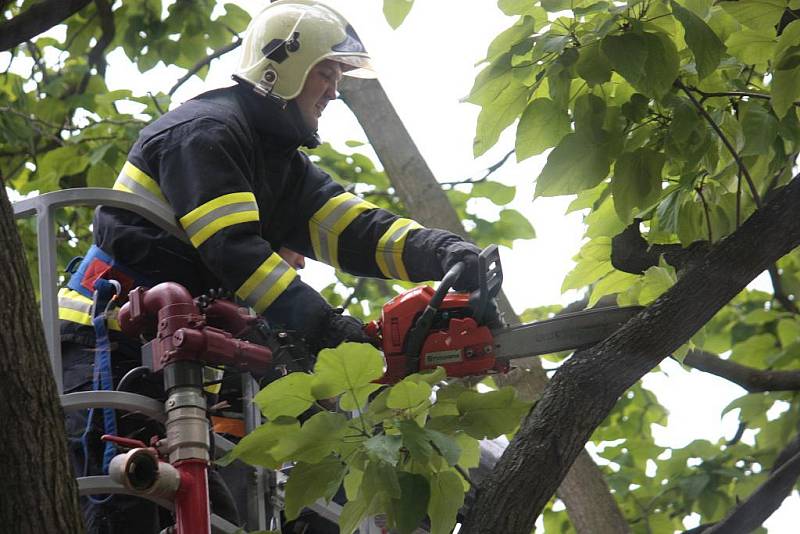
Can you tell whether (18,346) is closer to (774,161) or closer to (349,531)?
(349,531)

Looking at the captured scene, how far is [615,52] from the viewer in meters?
3.06

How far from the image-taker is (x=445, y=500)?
2869mm

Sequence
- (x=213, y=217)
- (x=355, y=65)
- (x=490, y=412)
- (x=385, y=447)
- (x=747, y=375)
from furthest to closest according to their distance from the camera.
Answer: (x=747, y=375) < (x=355, y=65) < (x=213, y=217) < (x=490, y=412) < (x=385, y=447)

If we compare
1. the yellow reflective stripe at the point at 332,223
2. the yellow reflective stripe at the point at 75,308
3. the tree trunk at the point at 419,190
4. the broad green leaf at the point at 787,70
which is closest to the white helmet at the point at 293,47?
the yellow reflective stripe at the point at 332,223

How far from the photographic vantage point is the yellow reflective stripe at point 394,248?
4352mm

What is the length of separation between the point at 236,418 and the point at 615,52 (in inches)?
68.5

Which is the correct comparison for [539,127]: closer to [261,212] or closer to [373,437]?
[373,437]

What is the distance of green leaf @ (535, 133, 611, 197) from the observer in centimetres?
328

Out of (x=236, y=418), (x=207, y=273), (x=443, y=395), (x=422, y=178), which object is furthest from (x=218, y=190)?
(x=422, y=178)

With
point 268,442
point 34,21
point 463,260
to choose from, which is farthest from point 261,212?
point 268,442

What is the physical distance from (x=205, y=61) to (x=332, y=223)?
8.54 feet

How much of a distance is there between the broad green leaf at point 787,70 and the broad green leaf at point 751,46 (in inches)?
6.2

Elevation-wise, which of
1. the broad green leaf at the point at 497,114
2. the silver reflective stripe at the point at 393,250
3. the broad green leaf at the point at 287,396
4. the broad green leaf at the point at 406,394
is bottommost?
the broad green leaf at the point at 406,394

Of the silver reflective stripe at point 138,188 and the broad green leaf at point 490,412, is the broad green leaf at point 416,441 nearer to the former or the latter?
the broad green leaf at point 490,412
